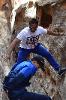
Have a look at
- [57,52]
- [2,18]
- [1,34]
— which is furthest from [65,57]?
[2,18]

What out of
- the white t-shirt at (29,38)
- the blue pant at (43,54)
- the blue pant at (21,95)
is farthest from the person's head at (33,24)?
the blue pant at (21,95)

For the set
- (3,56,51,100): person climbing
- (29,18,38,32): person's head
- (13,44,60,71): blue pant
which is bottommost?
(13,44,60,71): blue pant

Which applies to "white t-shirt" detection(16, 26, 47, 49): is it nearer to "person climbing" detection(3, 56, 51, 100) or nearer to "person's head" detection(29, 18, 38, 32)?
"person's head" detection(29, 18, 38, 32)

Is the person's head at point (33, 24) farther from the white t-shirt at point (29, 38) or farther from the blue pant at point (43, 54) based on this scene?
the blue pant at point (43, 54)

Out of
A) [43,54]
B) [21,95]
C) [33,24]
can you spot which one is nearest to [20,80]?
[21,95]

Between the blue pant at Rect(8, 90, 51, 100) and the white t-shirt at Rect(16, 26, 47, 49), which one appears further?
the white t-shirt at Rect(16, 26, 47, 49)

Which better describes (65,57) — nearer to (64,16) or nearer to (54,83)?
(54,83)

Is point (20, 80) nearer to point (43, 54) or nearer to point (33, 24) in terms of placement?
point (33, 24)

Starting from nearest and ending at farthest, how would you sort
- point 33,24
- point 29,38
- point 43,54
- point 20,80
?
point 20,80, point 33,24, point 29,38, point 43,54

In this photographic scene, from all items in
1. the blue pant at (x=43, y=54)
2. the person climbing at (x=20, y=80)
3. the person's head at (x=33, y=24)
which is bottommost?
the blue pant at (x=43, y=54)

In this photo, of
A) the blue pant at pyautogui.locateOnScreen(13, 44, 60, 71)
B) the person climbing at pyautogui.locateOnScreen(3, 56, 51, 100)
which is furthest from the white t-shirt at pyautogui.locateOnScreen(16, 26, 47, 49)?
the person climbing at pyautogui.locateOnScreen(3, 56, 51, 100)

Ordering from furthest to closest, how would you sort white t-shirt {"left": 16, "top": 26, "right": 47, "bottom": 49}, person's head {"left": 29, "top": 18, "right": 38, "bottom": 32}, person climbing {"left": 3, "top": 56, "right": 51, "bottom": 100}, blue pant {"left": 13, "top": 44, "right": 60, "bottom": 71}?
blue pant {"left": 13, "top": 44, "right": 60, "bottom": 71} < white t-shirt {"left": 16, "top": 26, "right": 47, "bottom": 49} < person's head {"left": 29, "top": 18, "right": 38, "bottom": 32} < person climbing {"left": 3, "top": 56, "right": 51, "bottom": 100}

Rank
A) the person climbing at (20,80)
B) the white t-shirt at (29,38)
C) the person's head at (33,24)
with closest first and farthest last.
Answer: the person climbing at (20,80), the person's head at (33,24), the white t-shirt at (29,38)

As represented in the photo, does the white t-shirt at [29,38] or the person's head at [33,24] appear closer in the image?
the person's head at [33,24]
